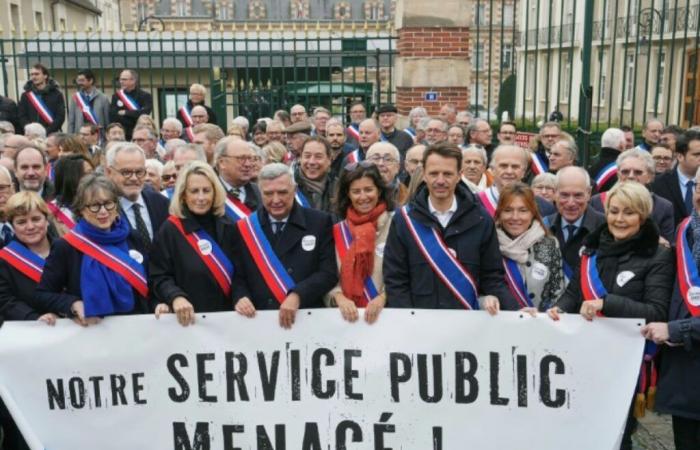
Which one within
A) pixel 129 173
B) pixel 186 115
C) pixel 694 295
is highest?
pixel 186 115

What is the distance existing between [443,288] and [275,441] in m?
1.23

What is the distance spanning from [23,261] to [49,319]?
1.18 feet

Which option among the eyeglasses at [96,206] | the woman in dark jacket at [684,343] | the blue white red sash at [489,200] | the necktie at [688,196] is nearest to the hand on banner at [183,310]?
the eyeglasses at [96,206]

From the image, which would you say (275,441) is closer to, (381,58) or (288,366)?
(288,366)

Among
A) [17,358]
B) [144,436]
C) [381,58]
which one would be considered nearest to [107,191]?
[17,358]

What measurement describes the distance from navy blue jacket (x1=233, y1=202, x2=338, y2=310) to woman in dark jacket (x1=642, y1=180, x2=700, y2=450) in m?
1.69

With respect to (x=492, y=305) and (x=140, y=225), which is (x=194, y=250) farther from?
(x=492, y=305)

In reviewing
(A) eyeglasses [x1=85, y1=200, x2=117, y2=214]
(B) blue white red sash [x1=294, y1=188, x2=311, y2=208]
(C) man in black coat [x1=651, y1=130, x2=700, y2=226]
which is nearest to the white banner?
(A) eyeglasses [x1=85, y1=200, x2=117, y2=214]

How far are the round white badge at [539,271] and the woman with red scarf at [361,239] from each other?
845mm

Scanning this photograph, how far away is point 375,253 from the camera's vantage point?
4168mm

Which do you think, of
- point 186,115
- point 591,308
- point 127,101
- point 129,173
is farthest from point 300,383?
point 127,101

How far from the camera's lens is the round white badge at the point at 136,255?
4066 millimetres

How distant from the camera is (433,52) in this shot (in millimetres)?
10266

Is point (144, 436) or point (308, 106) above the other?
point (308, 106)
